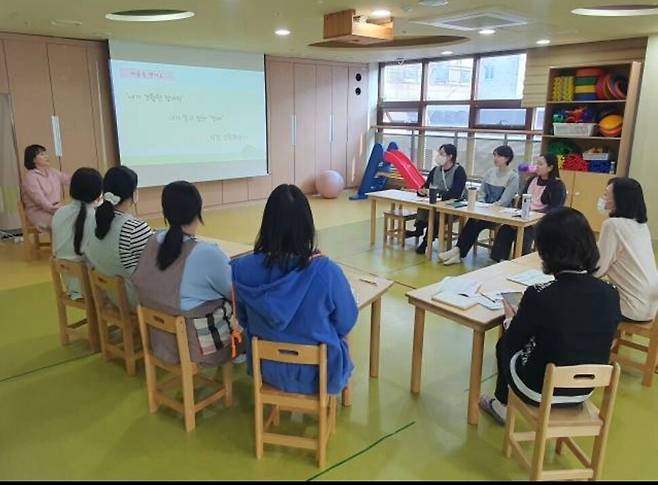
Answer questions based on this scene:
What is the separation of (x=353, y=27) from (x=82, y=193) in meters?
2.83

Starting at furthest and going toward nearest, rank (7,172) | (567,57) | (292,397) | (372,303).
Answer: (567,57), (7,172), (372,303), (292,397)

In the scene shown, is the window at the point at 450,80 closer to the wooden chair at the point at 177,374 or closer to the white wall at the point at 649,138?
the white wall at the point at 649,138

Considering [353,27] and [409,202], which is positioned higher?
[353,27]

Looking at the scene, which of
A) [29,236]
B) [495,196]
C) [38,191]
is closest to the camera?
[38,191]

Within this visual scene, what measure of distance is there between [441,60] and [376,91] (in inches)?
64.3

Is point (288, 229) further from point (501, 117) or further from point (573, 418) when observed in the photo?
point (501, 117)

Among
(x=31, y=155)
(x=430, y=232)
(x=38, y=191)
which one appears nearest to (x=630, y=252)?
(x=430, y=232)

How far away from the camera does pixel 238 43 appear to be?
21.6ft

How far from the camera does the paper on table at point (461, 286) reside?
2657mm

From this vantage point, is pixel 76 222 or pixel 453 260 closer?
pixel 76 222

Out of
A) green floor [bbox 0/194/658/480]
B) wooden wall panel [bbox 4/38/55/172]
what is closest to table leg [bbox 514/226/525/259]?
green floor [bbox 0/194/658/480]

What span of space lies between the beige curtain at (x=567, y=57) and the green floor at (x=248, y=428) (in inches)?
184

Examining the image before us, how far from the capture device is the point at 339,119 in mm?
9148

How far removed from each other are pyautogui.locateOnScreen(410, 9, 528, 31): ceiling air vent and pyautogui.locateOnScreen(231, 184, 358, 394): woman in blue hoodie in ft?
11.1
